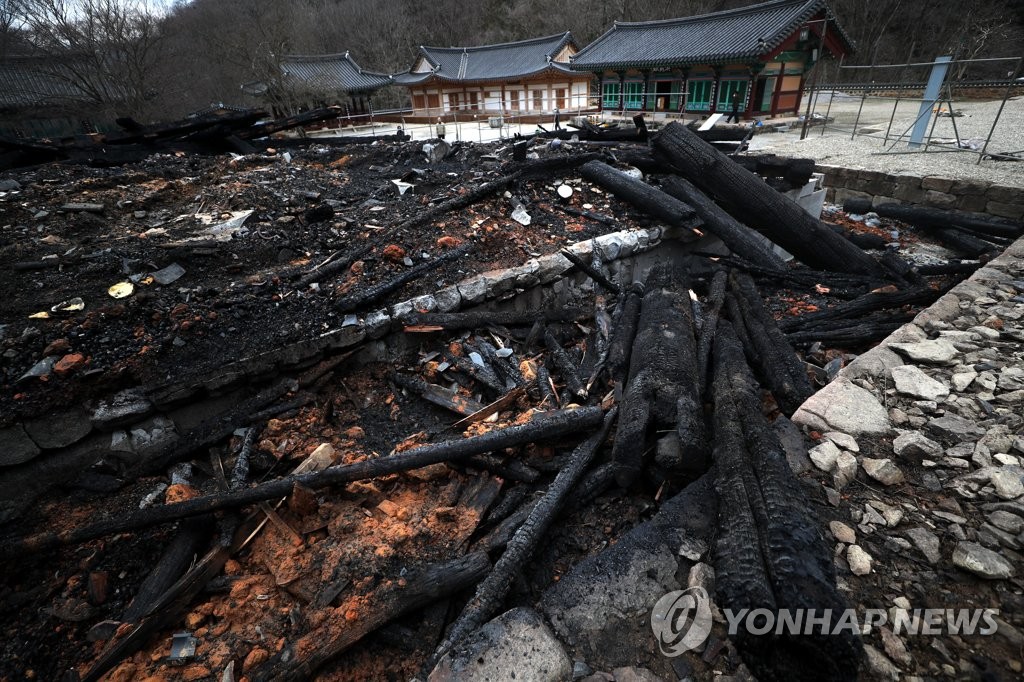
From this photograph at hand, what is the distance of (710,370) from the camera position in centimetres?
376

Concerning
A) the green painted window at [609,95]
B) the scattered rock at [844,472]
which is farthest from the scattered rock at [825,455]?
the green painted window at [609,95]

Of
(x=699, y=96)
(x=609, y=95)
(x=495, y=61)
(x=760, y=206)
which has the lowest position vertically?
(x=760, y=206)

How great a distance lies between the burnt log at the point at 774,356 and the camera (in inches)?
133

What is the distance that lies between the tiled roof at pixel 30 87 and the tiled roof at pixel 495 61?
1997 cm

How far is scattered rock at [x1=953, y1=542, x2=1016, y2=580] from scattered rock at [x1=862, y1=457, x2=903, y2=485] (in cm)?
41

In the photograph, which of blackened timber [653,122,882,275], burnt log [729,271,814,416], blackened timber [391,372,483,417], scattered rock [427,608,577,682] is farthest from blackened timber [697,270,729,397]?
scattered rock [427,608,577,682]

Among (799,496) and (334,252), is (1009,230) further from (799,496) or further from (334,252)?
(334,252)

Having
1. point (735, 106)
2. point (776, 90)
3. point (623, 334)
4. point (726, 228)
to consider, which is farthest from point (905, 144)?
point (623, 334)

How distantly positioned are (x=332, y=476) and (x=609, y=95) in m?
29.7

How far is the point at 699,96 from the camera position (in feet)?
71.1

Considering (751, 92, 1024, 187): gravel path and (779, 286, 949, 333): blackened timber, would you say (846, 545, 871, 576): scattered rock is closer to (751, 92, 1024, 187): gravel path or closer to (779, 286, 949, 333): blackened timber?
(779, 286, 949, 333): blackened timber

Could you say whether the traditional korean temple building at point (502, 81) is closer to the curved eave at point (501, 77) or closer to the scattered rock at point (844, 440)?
the curved eave at point (501, 77)

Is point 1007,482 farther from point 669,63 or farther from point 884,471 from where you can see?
point 669,63

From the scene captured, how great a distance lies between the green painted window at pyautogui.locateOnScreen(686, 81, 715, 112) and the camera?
21219 mm
